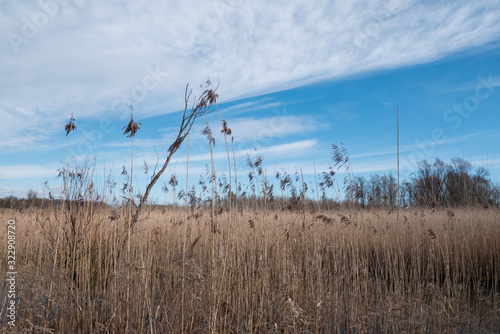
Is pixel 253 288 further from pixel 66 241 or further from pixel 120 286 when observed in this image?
pixel 66 241

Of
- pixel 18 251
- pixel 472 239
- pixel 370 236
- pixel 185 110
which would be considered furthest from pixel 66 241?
pixel 472 239

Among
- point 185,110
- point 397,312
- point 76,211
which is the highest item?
point 185,110

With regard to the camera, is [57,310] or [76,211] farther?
[76,211]

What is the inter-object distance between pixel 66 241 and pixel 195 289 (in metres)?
2.23

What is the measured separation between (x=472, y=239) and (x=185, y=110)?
5450 mm

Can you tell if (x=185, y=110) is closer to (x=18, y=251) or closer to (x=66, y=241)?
(x=66, y=241)

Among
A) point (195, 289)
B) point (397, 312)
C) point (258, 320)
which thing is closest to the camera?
point (195, 289)

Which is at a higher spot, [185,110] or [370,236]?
[185,110]

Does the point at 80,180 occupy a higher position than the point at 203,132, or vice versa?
the point at 203,132

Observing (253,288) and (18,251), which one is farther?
(18,251)

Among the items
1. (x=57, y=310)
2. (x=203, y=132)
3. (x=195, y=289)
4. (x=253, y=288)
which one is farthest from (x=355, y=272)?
(x=57, y=310)

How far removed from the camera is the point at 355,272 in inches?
140

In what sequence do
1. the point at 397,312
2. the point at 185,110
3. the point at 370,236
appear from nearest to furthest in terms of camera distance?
the point at 397,312
the point at 185,110
the point at 370,236

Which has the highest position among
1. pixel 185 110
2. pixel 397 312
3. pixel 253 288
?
pixel 185 110
